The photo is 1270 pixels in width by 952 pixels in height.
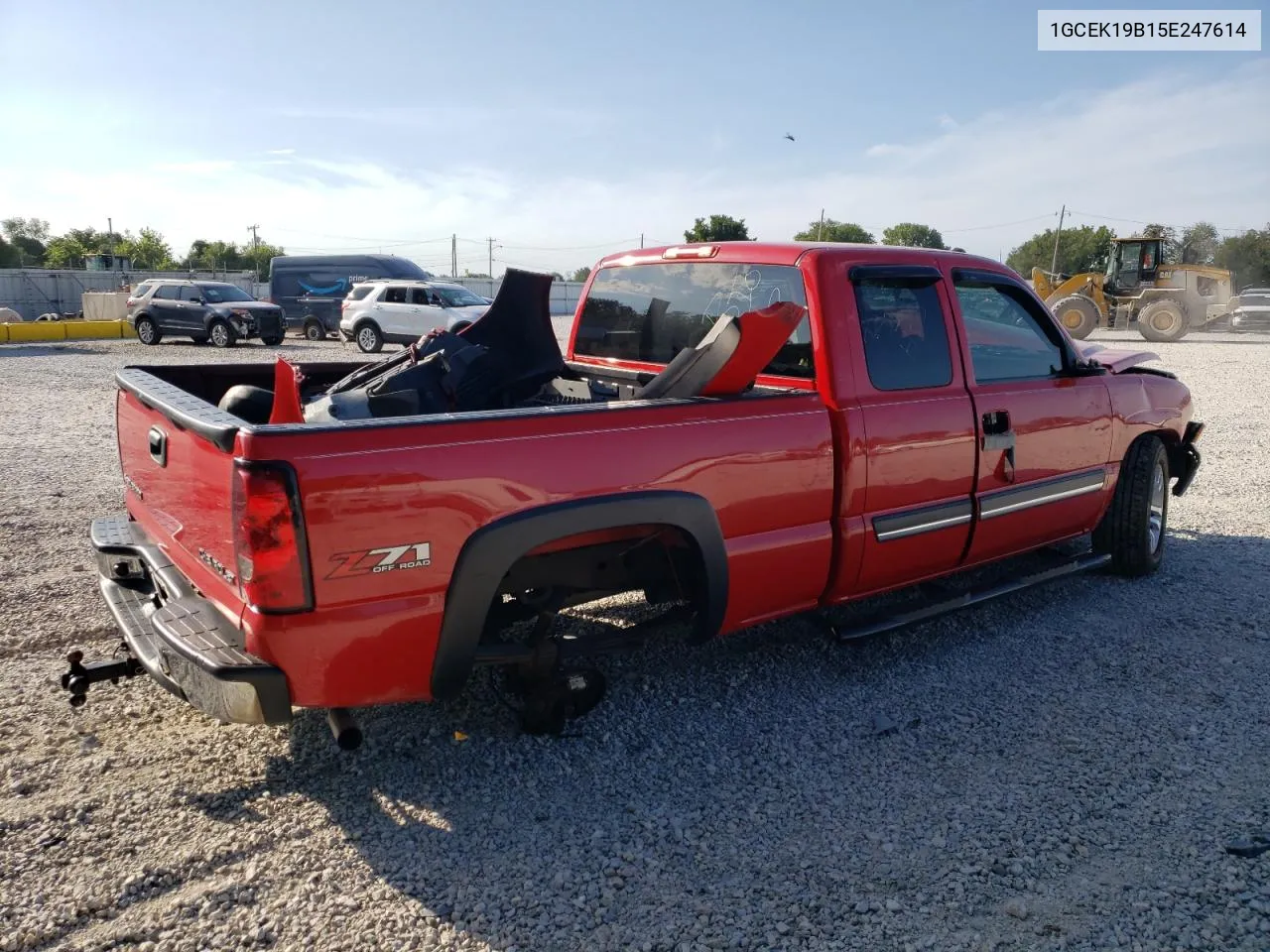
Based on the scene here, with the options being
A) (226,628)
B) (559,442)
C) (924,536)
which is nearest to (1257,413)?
(924,536)

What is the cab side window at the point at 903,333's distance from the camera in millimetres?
3846

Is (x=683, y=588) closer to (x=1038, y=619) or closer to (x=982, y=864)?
(x=982, y=864)

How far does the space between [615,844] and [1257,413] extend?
1240 centimetres

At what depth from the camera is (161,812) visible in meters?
2.87

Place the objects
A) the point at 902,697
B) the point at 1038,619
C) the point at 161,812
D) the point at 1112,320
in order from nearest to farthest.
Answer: the point at 161,812, the point at 902,697, the point at 1038,619, the point at 1112,320

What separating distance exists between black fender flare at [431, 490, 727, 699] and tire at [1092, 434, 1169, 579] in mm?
3219

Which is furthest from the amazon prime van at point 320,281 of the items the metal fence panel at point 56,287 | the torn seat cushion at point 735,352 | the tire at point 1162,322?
the torn seat cushion at point 735,352

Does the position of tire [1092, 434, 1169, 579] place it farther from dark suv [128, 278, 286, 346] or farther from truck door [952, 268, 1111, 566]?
dark suv [128, 278, 286, 346]

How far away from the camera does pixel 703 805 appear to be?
3010 millimetres

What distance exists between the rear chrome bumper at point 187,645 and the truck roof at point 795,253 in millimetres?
2610

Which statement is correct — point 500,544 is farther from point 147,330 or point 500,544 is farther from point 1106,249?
point 1106,249

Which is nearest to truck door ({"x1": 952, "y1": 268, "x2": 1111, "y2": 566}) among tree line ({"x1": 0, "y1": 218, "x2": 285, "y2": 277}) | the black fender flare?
the black fender flare

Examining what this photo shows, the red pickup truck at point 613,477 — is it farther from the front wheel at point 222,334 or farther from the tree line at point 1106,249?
the tree line at point 1106,249

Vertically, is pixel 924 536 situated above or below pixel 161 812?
above
